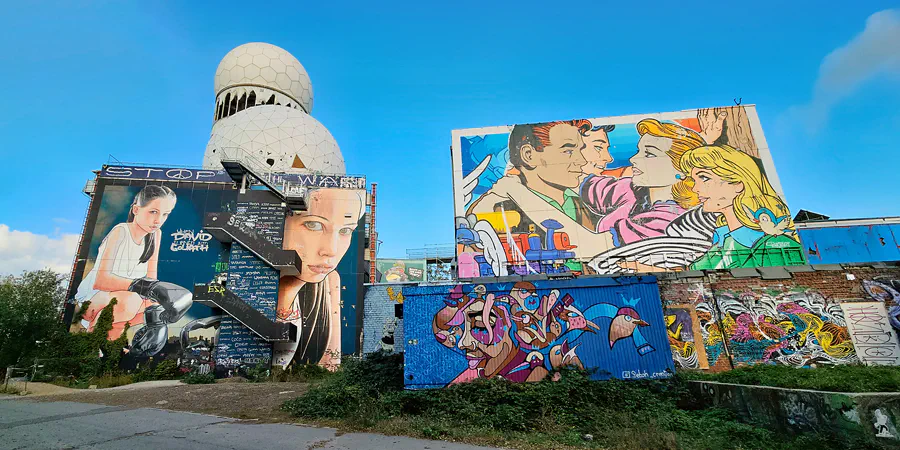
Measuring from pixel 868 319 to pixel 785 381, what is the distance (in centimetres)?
1242

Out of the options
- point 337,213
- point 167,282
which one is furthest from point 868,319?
point 167,282

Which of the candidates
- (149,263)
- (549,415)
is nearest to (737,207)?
(549,415)

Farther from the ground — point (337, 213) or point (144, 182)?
point (144, 182)

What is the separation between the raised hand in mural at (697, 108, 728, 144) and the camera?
941 inches

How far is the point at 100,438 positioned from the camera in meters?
8.13

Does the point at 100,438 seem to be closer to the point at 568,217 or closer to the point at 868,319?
the point at 568,217

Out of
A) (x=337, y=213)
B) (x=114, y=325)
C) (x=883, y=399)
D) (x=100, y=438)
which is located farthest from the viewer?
(x=337, y=213)

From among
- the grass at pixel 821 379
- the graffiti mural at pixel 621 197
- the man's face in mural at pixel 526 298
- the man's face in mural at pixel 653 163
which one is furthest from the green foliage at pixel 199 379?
the man's face in mural at pixel 653 163

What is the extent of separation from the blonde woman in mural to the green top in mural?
29685mm

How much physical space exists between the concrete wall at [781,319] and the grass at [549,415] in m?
7.86

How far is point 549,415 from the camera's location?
927cm

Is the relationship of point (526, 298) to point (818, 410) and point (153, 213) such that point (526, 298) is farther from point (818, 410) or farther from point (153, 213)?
point (153, 213)
